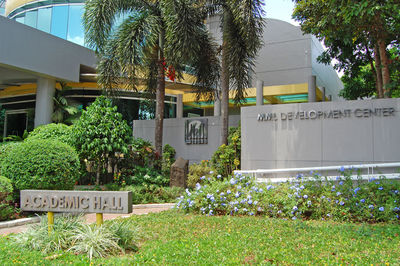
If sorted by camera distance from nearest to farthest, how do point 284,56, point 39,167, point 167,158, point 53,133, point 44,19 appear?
1. point 39,167
2. point 53,133
3. point 167,158
4. point 44,19
5. point 284,56

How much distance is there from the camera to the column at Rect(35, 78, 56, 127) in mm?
15958

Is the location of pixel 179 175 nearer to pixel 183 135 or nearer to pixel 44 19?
pixel 183 135

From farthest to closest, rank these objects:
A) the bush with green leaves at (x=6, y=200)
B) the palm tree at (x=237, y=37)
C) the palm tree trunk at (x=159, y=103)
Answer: the palm tree trunk at (x=159, y=103)
the palm tree at (x=237, y=37)
the bush with green leaves at (x=6, y=200)

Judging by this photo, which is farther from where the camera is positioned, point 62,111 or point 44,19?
point 44,19

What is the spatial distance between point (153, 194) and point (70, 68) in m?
9.29

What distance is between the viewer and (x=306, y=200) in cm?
730

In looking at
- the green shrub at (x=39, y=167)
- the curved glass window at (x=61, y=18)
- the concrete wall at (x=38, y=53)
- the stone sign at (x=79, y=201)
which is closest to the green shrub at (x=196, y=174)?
the green shrub at (x=39, y=167)

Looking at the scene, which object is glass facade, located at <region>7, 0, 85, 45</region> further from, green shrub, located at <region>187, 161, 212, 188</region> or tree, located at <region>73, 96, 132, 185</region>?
green shrub, located at <region>187, 161, 212, 188</region>

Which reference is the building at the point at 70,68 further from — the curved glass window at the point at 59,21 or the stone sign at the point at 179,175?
the stone sign at the point at 179,175

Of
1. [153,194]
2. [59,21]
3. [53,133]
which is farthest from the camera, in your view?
[59,21]

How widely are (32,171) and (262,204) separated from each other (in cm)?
570

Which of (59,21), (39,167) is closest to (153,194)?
(39,167)

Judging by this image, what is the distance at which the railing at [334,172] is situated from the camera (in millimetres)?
8148

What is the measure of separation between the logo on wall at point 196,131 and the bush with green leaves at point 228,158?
2295 millimetres
